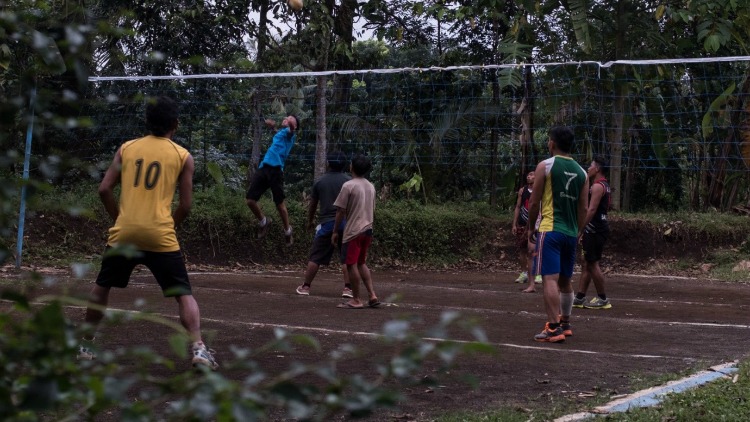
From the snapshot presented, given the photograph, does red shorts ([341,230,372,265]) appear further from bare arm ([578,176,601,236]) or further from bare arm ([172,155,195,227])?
bare arm ([172,155,195,227])

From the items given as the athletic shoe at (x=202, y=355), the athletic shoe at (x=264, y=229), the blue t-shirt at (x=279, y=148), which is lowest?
the athletic shoe at (x=202, y=355)

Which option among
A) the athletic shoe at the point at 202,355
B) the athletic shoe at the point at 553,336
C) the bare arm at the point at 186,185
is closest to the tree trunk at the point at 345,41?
the athletic shoe at the point at 553,336

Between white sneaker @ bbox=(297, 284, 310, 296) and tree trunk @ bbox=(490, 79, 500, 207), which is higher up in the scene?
tree trunk @ bbox=(490, 79, 500, 207)

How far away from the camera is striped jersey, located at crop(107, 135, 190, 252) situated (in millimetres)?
6035

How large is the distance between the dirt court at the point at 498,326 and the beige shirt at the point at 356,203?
0.85 m

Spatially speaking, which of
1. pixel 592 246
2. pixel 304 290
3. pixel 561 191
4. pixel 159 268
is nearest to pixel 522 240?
pixel 592 246

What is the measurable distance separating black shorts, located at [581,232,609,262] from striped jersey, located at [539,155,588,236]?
2521 mm

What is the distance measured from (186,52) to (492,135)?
5.62 metres

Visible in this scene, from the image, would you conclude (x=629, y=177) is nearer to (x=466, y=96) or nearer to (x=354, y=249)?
(x=466, y=96)

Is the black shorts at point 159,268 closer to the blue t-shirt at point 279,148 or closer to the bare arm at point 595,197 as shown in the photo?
the bare arm at point 595,197

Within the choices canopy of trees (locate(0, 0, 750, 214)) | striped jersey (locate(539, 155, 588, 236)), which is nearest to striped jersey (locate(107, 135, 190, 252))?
striped jersey (locate(539, 155, 588, 236))

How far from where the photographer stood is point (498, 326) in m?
8.94

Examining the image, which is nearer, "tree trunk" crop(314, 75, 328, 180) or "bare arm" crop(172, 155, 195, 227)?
"bare arm" crop(172, 155, 195, 227)

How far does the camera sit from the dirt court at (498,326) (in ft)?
20.3
